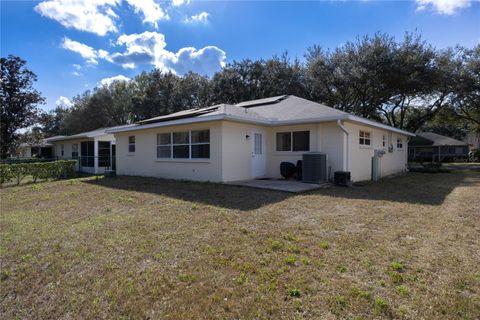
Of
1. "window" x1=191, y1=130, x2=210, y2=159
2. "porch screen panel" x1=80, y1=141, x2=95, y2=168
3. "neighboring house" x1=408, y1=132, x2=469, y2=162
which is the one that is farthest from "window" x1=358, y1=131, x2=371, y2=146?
"neighboring house" x1=408, y1=132, x2=469, y2=162

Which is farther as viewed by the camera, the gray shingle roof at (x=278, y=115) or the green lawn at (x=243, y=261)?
the gray shingle roof at (x=278, y=115)

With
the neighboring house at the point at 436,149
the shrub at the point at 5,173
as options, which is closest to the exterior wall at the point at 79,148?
the shrub at the point at 5,173

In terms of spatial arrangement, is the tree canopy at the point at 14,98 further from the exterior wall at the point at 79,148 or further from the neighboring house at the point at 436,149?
the neighboring house at the point at 436,149

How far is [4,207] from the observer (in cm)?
801

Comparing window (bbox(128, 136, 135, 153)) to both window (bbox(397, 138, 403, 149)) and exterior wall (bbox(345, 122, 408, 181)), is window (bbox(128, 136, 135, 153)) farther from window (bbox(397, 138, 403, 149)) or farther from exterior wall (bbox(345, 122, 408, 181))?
window (bbox(397, 138, 403, 149))

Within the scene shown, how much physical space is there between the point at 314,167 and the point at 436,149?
3354 cm

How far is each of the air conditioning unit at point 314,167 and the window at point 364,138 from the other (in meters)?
2.64

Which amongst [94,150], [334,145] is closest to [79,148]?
[94,150]

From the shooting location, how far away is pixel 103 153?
65.9 ft

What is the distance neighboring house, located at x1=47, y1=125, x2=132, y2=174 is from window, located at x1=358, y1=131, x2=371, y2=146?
14.6 m

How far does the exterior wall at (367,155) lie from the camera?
1148 centimetres

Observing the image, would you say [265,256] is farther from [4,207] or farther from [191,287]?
[4,207]

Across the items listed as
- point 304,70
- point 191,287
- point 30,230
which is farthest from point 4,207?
point 304,70

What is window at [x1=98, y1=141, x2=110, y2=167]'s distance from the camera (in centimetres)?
1961
